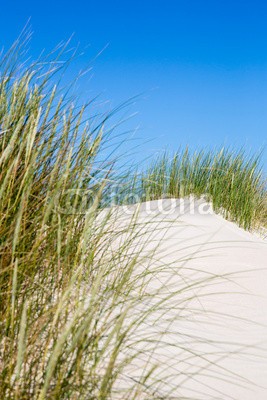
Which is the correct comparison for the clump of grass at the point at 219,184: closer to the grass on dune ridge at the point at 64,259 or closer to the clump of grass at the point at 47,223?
the grass on dune ridge at the point at 64,259

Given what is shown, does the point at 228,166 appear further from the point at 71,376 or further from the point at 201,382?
the point at 71,376

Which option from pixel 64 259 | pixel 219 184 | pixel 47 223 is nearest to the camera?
pixel 64 259

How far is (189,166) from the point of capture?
21.3 feet

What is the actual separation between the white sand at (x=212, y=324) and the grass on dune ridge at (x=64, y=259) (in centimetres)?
12

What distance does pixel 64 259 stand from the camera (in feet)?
5.24

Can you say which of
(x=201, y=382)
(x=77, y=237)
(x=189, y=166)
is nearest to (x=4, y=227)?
(x=77, y=237)

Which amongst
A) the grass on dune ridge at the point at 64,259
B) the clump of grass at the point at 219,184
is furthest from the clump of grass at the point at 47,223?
the clump of grass at the point at 219,184

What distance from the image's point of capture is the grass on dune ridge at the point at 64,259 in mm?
1307

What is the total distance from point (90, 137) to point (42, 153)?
25 centimetres

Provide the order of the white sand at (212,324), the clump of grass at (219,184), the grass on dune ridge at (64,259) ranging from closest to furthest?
the grass on dune ridge at (64,259), the white sand at (212,324), the clump of grass at (219,184)

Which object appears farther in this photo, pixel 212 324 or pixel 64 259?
pixel 212 324

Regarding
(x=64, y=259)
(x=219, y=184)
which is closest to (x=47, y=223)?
(x=64, y=259)

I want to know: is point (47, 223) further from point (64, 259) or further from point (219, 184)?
point (219, 184)

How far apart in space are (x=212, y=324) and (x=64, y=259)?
121 centimetres
